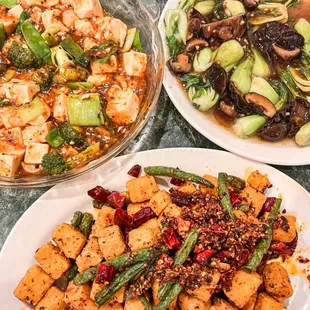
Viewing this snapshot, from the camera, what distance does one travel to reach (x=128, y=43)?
4.15 meters

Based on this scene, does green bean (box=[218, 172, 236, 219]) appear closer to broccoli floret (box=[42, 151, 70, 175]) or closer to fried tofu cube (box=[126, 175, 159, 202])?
fried tofu cube (box=[126, 175, 159, 202])

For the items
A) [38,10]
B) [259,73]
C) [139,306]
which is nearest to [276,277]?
[139,306]

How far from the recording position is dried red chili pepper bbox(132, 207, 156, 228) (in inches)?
150

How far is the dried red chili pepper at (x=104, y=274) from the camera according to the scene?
3535 millimetres

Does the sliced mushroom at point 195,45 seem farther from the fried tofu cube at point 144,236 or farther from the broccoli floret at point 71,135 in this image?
the fried tofu cube at point 144,236

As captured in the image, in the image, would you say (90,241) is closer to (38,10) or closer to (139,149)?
(139,149)

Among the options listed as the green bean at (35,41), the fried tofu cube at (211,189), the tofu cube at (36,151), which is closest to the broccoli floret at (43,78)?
the green bean at (35,41)

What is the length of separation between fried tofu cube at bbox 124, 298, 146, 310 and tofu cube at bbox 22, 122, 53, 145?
4.46ft

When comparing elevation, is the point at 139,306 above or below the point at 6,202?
below

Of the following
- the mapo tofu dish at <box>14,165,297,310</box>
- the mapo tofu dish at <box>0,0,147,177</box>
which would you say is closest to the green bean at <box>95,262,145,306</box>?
the mapo tofu dish at <box>14,165,297,310</box>

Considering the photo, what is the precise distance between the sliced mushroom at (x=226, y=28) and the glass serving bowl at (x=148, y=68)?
0.46 meters

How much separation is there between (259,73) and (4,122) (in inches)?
83.5

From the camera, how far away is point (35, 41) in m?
3.99

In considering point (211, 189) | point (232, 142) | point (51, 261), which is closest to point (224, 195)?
point (211, 189)
